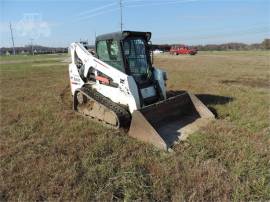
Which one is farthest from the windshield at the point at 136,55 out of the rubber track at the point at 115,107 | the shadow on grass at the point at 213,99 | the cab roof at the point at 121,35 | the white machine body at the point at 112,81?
the shadow on grass at the point at 213,99

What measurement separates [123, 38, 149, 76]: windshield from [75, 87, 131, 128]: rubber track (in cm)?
90

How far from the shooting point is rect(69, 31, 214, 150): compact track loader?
6.08m

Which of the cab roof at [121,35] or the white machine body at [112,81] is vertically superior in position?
the cab roof at [121,35]

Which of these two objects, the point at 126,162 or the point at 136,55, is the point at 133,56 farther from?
the point at 126,162

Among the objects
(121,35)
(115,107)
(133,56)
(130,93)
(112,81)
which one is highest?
(121,35)

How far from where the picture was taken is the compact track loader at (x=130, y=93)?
6.08 meters

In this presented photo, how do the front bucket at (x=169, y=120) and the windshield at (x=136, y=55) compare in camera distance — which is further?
the windshield at (x=136, y=55)

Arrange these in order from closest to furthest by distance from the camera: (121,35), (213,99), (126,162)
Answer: (126,162), (121,35), (213,99)

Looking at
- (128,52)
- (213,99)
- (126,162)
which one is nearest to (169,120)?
(128,52)

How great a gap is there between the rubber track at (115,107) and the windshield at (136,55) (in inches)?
35.3

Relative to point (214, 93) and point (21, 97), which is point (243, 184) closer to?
point (214, 93)

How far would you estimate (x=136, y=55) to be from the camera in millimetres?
6883

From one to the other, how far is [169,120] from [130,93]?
111 centimetres

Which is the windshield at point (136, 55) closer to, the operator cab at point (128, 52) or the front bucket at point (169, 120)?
the operator cab at point (128, 52)
